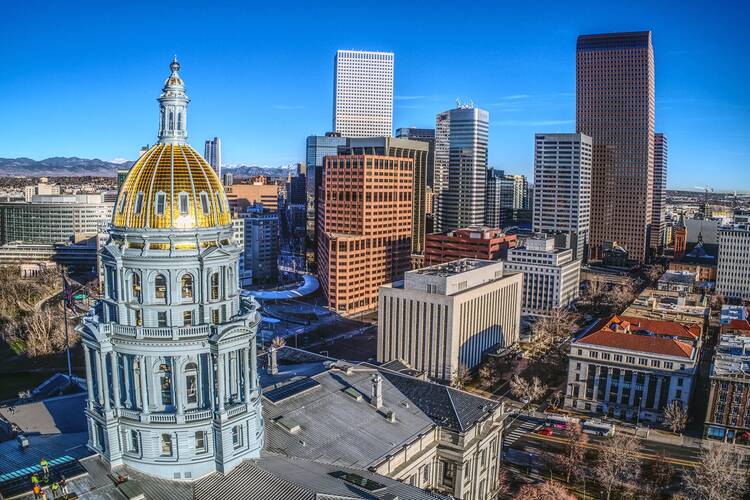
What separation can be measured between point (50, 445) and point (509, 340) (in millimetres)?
132326

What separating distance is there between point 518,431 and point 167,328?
78.5 meters

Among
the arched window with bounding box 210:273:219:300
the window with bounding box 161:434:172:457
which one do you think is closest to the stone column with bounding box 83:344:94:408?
the window with bounding box 161:434:172:457

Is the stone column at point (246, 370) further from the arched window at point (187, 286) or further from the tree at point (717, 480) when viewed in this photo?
the tree at point (717, 480)

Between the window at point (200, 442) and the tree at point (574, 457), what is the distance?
57.9 m

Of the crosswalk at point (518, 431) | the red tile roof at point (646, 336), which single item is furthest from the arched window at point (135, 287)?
the red tile roof at point (646, 336)

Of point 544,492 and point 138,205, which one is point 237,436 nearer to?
point 138,205

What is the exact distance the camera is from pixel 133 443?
52562 mm

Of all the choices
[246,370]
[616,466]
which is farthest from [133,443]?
[616,466]

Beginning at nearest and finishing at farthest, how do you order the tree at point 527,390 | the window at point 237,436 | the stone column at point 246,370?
1. the window at point 237,436
2. the stone column at point 246,370
3. the tree at point 527,390

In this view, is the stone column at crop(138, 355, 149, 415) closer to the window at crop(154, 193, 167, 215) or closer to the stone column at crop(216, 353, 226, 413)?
the stone column at crop(216, 353, 226, 413)

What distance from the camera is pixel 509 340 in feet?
558

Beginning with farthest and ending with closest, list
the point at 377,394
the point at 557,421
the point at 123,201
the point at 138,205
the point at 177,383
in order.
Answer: the point at 557,421 → the point at 377,394 → the point at 123,201 → the point at 177,383 → the point at 138,205

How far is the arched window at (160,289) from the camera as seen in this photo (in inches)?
2030

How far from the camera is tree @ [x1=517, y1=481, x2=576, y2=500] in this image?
77.3 m
